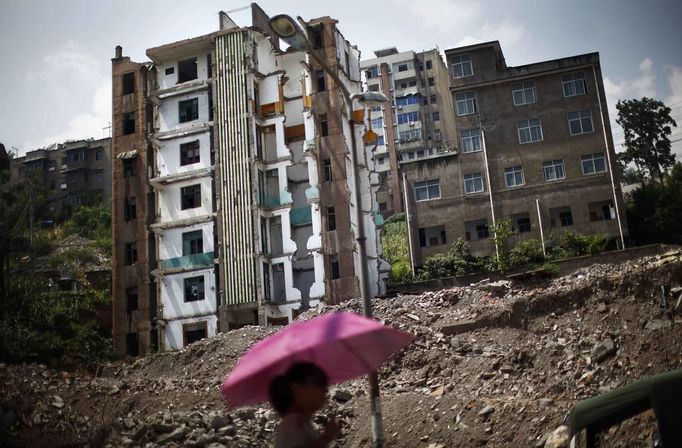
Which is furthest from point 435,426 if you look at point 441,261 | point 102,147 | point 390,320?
point 102,147

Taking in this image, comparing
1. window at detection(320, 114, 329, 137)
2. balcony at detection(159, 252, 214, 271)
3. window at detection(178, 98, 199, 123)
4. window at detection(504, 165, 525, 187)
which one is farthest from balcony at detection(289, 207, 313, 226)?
window at detection(504, 165, 525, 187)

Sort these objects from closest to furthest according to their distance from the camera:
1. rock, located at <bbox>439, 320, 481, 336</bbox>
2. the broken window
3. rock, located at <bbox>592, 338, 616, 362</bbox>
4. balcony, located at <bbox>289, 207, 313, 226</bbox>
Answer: rock, located at <bbox>592, 338, 616, 362</bbox> < rock, located at <bbox>439, 320, 481, 336</bbox> < the broken window < balcony, located at <bbox>289, 207, 313, 226</bbox>

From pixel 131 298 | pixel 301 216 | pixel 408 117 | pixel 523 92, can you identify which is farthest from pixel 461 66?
pixel 408 117

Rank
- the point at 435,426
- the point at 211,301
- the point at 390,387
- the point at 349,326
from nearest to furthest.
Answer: the point at 349,326, the point at 435,426, the point at 390,387, the point at 211,301

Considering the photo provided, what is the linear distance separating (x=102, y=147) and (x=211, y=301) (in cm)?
4945

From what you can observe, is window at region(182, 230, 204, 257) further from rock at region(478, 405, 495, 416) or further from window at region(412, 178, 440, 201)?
rock at region(478, 405, 495, 416)

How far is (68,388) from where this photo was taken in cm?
2306

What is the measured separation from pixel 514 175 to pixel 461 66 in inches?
362

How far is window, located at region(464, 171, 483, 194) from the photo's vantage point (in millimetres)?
46500

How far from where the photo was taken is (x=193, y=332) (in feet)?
141

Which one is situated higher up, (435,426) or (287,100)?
(287,100)

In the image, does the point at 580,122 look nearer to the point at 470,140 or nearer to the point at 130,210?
the point at 470,140

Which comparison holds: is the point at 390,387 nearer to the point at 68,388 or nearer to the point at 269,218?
the point at 68,388

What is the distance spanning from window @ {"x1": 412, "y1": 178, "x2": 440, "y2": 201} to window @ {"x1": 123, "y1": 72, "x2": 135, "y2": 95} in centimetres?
2232
